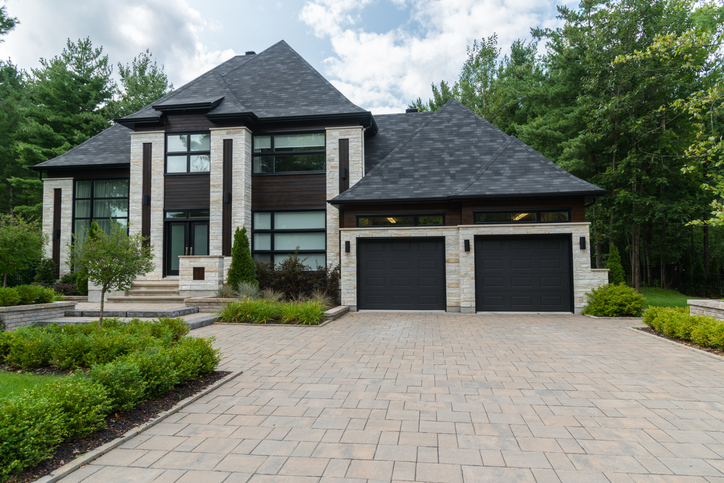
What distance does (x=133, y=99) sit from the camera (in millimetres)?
27406

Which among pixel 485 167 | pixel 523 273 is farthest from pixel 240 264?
pixel 523 273

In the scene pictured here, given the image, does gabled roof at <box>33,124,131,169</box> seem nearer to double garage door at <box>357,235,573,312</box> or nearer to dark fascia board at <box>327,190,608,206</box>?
dark fascia board at <box>327,190,608,206</box>

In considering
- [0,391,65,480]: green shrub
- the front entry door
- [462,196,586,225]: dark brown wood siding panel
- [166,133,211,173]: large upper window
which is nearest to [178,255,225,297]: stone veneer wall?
the front entry door

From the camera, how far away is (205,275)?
A: 41.4 feet

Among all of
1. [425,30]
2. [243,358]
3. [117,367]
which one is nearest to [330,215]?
[243,358]

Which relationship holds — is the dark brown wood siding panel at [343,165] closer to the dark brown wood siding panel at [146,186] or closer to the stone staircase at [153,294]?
the stone staircase at [153,294]

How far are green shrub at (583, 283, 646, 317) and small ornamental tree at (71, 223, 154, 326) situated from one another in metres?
11.5

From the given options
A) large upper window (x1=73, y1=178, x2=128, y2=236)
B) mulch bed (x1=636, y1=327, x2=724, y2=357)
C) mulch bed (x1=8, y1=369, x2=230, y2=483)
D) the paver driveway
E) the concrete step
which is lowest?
mulch bed (x1=636, y1=327, x2=724, y2=357)

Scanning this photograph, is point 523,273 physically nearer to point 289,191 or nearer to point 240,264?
point 289,191

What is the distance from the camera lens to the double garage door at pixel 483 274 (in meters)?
11.4

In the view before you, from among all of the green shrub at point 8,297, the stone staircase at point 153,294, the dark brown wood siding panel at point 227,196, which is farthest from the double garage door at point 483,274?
the green shrub at point 8,297

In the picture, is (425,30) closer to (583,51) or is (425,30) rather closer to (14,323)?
(583,51)

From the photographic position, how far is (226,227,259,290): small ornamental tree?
39.5 feet

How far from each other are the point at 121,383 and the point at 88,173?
15433mm
